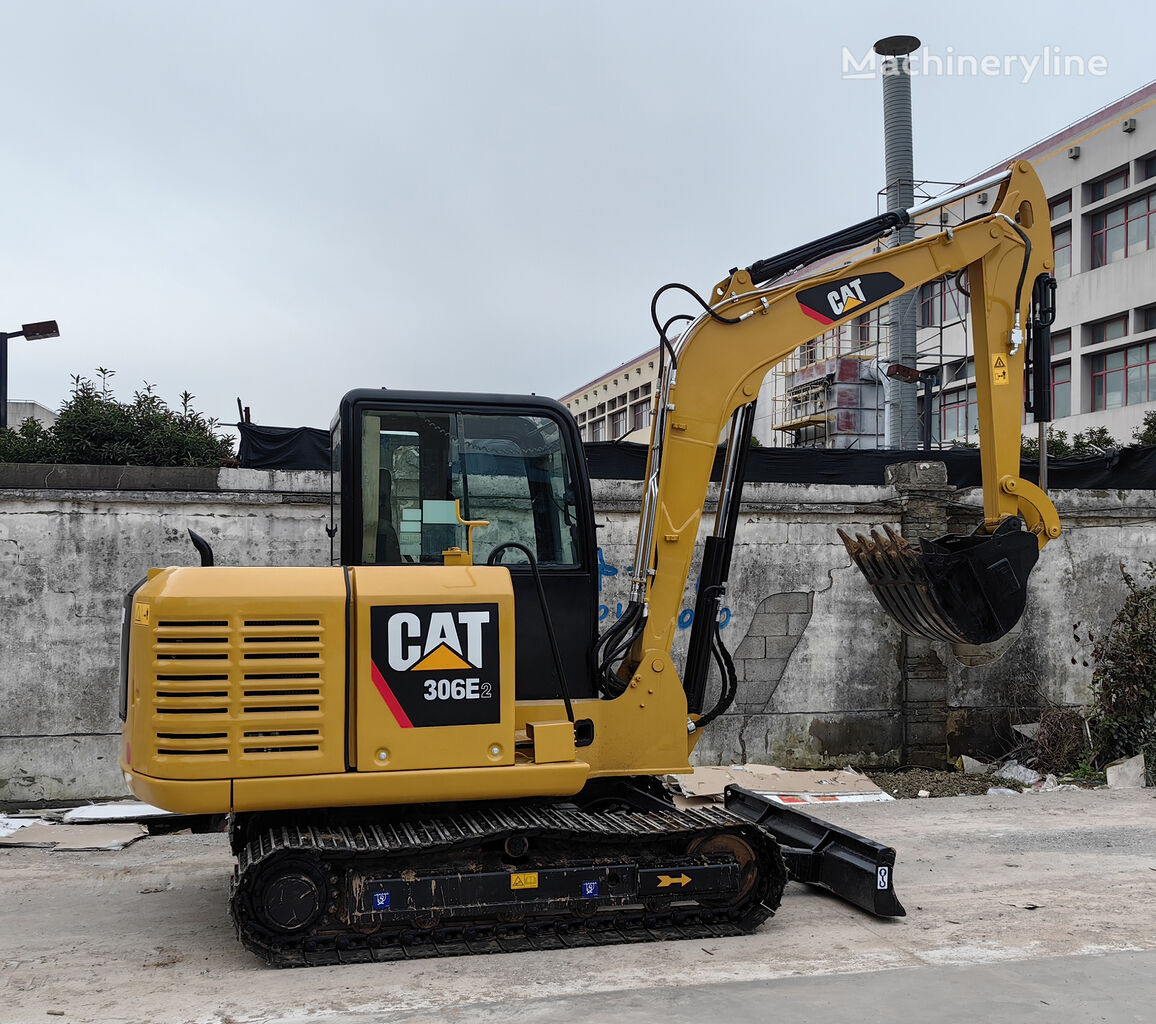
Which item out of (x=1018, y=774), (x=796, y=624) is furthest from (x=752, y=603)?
(x=1018, y=774)

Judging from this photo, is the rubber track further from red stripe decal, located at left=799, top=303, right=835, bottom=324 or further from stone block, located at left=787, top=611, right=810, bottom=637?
stone block, located at left=787, top=611, right=810, bottom=637

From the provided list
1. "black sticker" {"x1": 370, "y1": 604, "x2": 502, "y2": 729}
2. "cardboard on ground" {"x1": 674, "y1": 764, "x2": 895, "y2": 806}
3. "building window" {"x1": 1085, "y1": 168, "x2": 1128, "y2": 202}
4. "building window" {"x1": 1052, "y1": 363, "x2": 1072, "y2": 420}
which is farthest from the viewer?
"building window" {"x1": 1052, "y1": 363, "x2": 1072, "y2": 420}

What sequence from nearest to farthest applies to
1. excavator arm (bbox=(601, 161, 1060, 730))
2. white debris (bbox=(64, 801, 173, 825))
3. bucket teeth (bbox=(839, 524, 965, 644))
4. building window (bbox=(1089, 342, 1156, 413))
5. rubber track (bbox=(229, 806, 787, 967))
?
rubber track (bbox=(229, 806, 787, 967)), excavator arm (bbox=(601, 161, 1060, 730)), bucket teeth (bbox=(839, 524, 965, 644)), white debris (bbox=(64, 801, 173, 825)), building window (bbox=(1089, 342, 1156, 413))

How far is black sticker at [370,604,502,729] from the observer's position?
509cm

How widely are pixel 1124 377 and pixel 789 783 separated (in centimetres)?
3322

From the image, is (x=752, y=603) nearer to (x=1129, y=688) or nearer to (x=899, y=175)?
(x=1129, y=688)

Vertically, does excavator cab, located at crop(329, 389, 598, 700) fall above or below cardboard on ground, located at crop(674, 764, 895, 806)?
above

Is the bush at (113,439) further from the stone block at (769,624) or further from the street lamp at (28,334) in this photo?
the stone block at (769,624)

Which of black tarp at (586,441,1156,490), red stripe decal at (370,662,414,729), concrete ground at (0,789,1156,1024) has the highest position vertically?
black tarp at (586,441,1156,490)

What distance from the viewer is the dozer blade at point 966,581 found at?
6441mm

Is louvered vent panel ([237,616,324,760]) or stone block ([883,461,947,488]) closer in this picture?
louvered vent panel ([237,616,324,760])

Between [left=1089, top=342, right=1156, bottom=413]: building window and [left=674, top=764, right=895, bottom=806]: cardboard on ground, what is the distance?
103 ft

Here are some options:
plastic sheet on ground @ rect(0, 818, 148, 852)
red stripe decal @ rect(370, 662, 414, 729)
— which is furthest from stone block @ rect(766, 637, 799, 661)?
red stripe decal @ rect(370, 662, 414, 729)

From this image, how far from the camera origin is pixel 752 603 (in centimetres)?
1048
